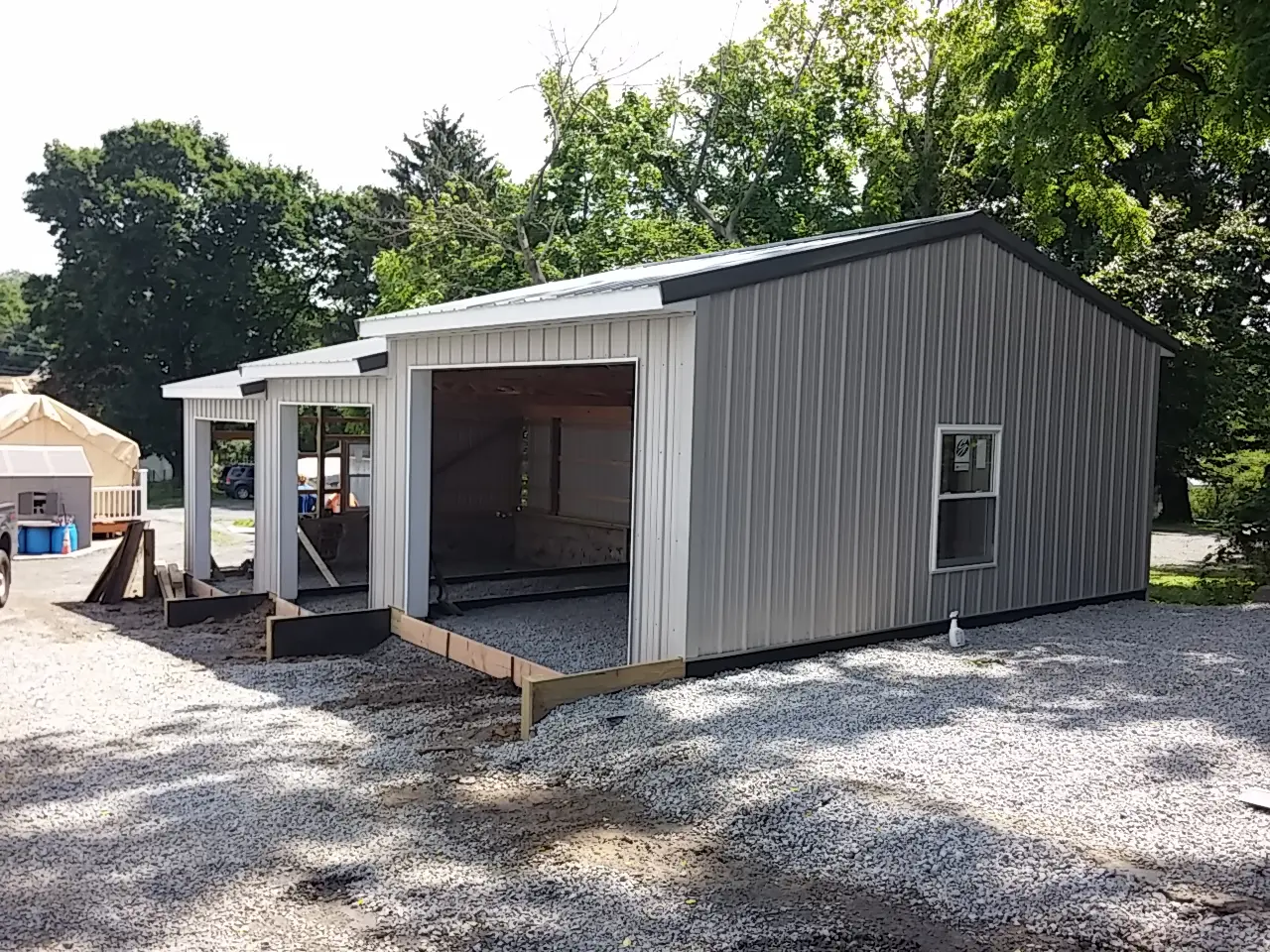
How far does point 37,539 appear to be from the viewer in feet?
60.3

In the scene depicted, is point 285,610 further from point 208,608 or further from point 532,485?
point 532,485

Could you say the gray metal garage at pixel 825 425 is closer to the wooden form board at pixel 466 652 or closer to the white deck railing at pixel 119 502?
the wooden form board at pixel 466 652

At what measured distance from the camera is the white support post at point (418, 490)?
1029 cm

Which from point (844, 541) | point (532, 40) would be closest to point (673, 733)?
point (844, 541)

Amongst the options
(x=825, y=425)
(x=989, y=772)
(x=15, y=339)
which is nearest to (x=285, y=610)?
(x=825, y=425)

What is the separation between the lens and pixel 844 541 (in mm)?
8461

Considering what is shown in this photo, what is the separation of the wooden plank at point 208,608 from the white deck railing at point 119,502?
11.4 metres

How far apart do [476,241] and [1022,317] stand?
714 inches

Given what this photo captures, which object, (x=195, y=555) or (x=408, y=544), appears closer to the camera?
(x=408, y=544)

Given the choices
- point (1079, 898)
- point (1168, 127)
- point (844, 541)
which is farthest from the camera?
point (1168, 127)

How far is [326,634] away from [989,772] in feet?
→ 19.8

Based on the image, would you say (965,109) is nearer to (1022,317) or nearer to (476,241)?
(476,241)

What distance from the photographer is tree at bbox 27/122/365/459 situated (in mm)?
35969

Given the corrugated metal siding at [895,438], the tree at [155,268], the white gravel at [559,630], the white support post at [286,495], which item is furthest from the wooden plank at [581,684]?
the tree at [155,268]
